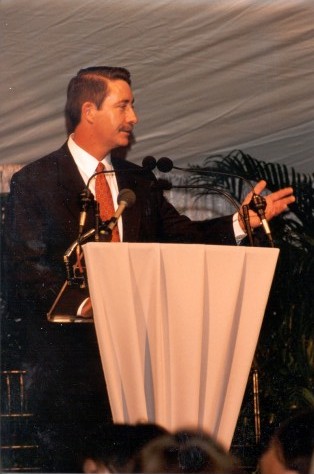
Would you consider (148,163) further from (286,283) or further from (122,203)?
(286,283)

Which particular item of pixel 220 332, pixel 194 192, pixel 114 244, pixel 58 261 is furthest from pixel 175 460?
pixel 194 192

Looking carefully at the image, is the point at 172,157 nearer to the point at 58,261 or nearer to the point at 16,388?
the point at 58,261

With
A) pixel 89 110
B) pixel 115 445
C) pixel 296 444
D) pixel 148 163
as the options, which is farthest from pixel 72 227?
pixel 296 444

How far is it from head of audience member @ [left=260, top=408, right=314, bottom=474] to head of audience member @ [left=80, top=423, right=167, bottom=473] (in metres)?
0.36

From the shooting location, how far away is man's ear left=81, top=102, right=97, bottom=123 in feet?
14.3

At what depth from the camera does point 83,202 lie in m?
4.00

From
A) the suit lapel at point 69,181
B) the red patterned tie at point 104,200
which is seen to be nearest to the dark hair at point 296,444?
the red patterned tie at point 104,200

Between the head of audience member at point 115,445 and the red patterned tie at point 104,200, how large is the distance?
0.80 m

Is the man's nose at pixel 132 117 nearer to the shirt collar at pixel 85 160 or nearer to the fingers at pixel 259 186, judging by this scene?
the shirt collar at pixel 85 160

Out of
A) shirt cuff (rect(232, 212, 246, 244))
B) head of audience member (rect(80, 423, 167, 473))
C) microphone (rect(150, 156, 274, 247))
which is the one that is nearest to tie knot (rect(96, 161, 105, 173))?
microphone (rect(150, 156, 274, 247))

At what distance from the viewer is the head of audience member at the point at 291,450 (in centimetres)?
315

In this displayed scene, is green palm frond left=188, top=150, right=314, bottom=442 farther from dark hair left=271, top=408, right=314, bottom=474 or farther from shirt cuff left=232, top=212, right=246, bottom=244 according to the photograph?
dark hair left=271, top=408, right=314, bottom=474

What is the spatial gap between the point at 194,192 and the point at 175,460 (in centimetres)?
130

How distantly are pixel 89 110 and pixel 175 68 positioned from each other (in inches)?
16.7
